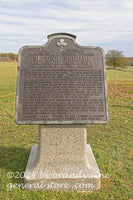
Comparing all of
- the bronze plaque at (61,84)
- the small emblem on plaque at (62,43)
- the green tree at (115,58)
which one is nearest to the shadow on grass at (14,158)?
the bronze plaque at (61,84)

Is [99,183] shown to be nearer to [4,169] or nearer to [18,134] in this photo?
[4,169]

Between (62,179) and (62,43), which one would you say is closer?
(62,179)

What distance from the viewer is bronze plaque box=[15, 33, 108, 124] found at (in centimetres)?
341

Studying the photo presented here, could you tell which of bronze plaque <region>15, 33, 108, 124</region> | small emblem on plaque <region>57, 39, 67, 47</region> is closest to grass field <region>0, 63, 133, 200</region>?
bronze plaque <region>15, 33, 108, 124</region>

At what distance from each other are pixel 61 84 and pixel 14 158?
2.32m

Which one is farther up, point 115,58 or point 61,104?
point 115,58

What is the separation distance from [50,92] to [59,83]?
0.80ft

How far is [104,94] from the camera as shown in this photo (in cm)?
350

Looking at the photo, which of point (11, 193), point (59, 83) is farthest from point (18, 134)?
point (59, 83)

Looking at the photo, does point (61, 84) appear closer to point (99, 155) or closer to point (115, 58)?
point (99, 155)

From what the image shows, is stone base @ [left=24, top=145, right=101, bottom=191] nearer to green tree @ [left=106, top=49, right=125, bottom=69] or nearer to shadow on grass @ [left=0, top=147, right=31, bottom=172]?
shadow on grass @ [left=0, top=147, right=31, bottom=172]

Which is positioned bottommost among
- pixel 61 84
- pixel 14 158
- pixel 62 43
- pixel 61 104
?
pixel 14 158

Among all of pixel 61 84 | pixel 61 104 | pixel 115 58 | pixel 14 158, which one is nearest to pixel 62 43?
pixel 61 84

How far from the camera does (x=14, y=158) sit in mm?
4508
